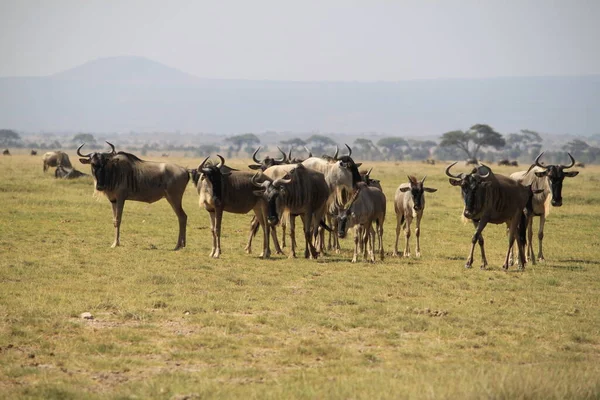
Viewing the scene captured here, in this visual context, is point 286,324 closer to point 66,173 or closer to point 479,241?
point 479,241

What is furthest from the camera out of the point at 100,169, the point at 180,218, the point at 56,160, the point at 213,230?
the point at 56,160

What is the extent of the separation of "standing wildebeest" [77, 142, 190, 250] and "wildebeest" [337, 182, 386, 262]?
379 centimetres

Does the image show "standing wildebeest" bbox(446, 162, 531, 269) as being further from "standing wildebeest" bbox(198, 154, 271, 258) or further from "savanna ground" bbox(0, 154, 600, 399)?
"standing wildebeest" bbox(198, 154, 271, 258)

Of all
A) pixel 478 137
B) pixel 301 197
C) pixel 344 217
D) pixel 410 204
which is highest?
pixel 478 137

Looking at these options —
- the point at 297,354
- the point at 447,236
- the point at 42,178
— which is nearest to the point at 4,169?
the point at 42,178

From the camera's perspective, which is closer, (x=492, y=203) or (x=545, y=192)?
(x=492, y=203)

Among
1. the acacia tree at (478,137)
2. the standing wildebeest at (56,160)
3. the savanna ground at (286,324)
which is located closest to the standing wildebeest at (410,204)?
the savanna ground at (286,324)

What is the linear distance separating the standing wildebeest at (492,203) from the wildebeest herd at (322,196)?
0.06 feet

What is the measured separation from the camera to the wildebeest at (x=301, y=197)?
1780 centimetres

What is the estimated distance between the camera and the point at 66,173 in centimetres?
3891

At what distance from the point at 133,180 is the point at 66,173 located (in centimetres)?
2014

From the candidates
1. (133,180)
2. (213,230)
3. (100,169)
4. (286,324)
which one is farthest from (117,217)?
(286,324)

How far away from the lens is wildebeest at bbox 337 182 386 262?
17578 mm

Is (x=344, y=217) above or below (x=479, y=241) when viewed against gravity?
above
